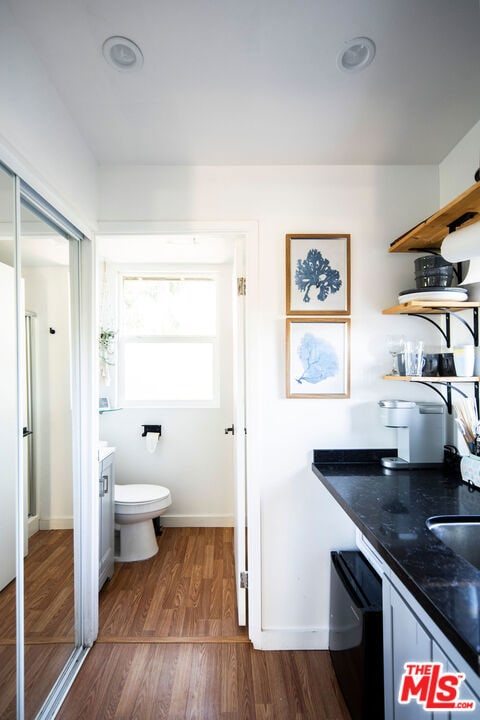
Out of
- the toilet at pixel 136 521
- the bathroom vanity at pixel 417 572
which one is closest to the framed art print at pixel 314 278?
the bathroom vanity at pixel 417 572

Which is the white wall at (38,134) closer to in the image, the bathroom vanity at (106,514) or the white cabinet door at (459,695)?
the bathroom vanity at (106,514)

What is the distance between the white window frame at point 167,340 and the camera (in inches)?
125

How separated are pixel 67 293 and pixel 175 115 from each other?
2.97 feet

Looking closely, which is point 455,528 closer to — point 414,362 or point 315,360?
point 414,362

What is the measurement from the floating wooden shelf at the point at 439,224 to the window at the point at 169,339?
72.7 inches

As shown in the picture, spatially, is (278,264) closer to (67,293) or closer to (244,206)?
(244,206)

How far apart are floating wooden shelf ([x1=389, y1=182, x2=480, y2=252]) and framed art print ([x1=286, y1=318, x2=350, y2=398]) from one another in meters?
0.48

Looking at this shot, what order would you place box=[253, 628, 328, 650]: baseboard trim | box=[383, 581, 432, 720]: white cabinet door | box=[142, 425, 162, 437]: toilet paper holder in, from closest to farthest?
1. box=[383, 581, 432, 720]: white cabinet door
2. box=[253, 628, 328, 650]: baseboard trim
3. box=[142, 425, 162, 437]: toilet paper holder

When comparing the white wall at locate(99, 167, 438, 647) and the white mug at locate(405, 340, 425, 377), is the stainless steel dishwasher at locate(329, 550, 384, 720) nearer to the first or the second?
the white wall at locate(99, 167, 438, 647)

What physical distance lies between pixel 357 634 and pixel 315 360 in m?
1.14

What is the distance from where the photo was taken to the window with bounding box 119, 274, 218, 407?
323cm

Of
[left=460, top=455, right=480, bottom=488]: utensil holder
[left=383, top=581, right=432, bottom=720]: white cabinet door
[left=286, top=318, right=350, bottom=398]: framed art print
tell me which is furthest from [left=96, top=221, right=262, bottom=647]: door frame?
[left=460, top=455, right=480, bottom=488]: utensil holder

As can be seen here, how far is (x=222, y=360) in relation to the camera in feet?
10.5

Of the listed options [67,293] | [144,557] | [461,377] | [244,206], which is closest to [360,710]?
[461,377]
